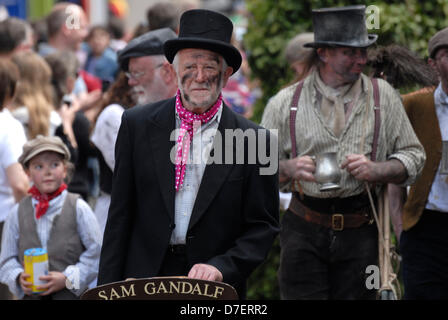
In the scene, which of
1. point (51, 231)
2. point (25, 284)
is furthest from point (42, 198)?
point (25, 284)

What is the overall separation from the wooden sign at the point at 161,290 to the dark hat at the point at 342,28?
218 cm

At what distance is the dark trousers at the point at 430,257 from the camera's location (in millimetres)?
4973

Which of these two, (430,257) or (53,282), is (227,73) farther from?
(430,257)

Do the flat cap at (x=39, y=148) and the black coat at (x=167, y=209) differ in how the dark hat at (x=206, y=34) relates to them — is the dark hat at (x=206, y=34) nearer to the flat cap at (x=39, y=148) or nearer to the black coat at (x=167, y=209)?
the black coat at (x=167, y=209)

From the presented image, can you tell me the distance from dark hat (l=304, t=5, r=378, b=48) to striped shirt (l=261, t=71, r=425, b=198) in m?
0.27

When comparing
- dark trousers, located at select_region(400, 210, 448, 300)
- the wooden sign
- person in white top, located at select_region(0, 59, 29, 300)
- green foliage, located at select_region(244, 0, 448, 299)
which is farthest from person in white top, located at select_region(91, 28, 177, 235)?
the wooden sign

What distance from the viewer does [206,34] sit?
144 inches

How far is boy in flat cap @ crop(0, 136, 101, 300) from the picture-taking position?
470 centimetres

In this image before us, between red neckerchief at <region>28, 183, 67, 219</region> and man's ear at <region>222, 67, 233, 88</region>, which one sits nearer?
man's ear at <region>222, 67, 233, 88</region>

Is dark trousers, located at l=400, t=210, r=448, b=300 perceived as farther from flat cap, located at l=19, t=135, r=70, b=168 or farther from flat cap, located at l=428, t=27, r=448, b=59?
flat cap, located at l=19, t=135, r=70, b=168

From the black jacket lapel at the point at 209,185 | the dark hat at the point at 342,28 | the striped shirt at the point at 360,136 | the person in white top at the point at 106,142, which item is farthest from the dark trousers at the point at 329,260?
the black jacket lapel at the point at 209,185
